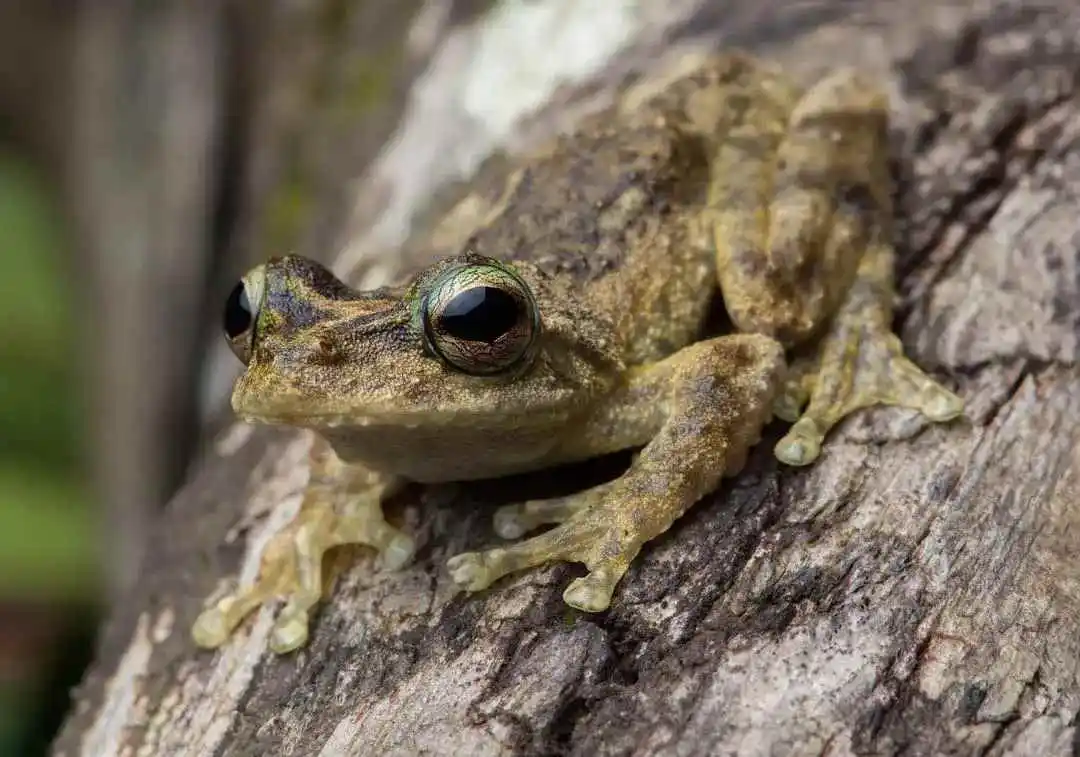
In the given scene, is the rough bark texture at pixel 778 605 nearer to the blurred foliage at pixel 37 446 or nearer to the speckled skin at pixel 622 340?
the speckled skin at pixel 622 340

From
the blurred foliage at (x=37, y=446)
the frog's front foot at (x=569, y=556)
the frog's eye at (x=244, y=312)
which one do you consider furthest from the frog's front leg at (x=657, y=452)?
the blurred foliage at (x=37, y=446)

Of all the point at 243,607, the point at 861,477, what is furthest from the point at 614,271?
the point at 243,607

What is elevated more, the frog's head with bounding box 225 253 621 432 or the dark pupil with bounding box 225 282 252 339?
the dark pupil with bounding box 225 282 252 339

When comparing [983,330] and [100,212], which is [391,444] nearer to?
[983,330]

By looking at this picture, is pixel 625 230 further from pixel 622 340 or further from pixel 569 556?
pixel 569 556

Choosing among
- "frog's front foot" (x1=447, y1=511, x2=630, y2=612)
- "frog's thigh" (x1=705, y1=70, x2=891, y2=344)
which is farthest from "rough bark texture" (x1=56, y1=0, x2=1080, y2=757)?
"frog's thigh" (x1=705, y1=70, x2=891, y2=344)

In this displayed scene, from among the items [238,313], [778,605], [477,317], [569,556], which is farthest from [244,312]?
[778,605]

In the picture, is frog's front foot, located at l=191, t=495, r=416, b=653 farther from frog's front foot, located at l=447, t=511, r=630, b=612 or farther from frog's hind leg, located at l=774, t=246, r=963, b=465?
frog's hind leg, located at l=774, t=246, r=963, b=465
